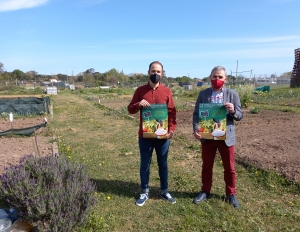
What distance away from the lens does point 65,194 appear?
2.86m

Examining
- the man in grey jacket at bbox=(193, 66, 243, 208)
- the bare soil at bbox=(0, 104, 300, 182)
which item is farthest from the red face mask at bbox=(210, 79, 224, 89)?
the bare soil at bbox=(0, 104, 300, 182)

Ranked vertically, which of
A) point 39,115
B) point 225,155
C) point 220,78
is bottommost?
point 39,115

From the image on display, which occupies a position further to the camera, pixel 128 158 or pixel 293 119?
pixel 293 119

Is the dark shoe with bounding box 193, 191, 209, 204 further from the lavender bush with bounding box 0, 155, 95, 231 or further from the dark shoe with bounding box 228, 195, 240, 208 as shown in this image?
the lavender bush with bounding box 0, 155, 95, 231

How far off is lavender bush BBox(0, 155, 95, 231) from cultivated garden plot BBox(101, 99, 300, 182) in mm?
3477

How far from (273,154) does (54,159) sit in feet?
14.7

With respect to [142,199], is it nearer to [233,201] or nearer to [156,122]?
[156,122]

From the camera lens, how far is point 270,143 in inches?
260

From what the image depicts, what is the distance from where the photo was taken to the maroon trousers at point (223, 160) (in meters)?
3.64

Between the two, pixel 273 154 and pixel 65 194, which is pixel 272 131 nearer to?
pixel 273 154

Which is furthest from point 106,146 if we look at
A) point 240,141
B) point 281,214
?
point 281,214

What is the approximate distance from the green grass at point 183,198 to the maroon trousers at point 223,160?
280 millimetres

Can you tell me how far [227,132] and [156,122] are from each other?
0.95 m

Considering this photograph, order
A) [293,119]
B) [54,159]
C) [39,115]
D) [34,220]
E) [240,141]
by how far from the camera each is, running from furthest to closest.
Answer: [39,115] < [293,119] < [240,141] < [54,159] < [34,220]
